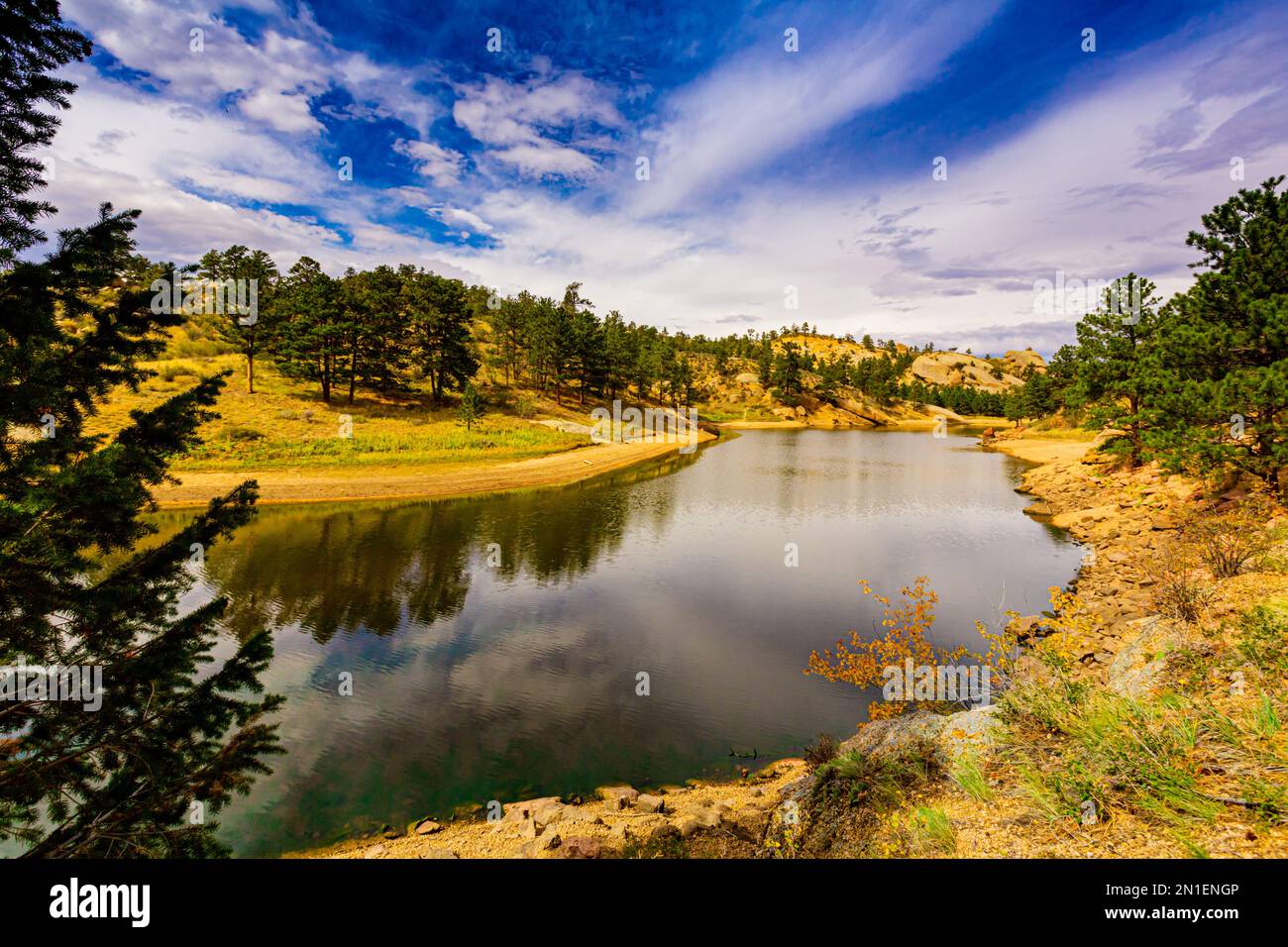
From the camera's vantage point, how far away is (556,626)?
19.2 m

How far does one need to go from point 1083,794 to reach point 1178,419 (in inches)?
864

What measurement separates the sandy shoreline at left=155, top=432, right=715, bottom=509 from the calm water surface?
2.83 metres

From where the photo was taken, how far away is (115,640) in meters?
5.53

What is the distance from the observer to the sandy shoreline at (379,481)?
3569 cm

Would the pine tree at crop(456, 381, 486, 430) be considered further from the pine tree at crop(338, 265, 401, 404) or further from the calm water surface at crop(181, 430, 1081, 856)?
the calm water surface at crop(181, 430, 1081, 856)

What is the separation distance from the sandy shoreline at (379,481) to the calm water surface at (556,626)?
283 centimetres

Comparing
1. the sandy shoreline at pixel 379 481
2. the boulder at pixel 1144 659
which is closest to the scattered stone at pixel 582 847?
the boulder at pixel 1144 659

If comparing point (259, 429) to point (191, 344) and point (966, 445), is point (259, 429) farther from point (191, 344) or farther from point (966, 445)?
point (966, 445)

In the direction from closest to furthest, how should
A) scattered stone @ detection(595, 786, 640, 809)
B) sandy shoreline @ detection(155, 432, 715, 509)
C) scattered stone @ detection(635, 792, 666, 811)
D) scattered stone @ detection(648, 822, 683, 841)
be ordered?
scattered stone @ detection(648, 822, 683, 841), scattered stone @ detection(635, 792, 666, 811), scattered stone @ detection(595, 786, 640, 809), sandy shoreline @ detection(155, 432, 715, 509)

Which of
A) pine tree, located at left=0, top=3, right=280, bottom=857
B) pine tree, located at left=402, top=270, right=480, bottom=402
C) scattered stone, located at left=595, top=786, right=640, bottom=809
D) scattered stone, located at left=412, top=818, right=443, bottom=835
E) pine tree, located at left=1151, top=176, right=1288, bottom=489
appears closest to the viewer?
pine tree, located at left=0, top=3, right=280, bottom=857

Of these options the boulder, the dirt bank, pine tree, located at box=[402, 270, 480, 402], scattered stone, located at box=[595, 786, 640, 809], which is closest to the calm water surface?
scattered stone, located at box=[595, 786, 640, 809]

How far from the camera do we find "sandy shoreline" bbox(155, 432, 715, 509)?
35688 millimetres
